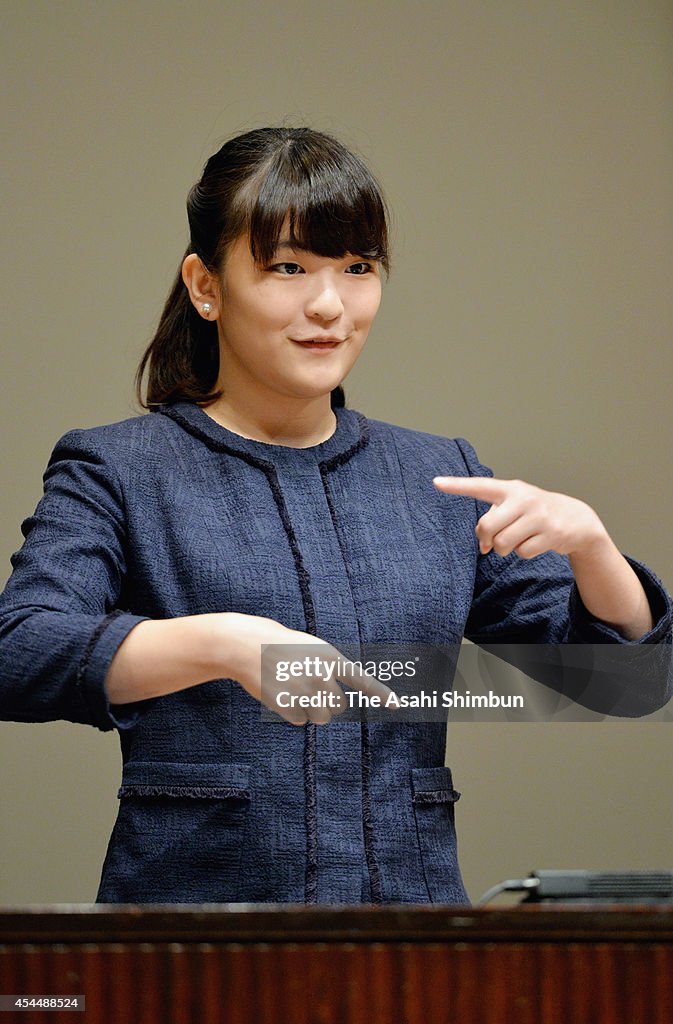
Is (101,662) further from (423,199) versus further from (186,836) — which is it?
(423,199)

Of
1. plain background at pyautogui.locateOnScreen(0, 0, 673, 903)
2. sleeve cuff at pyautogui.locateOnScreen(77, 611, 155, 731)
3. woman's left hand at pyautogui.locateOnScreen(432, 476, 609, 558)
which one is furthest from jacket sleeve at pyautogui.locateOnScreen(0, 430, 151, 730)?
plain background at pyautogui.locateOnScreen(0, 0, 673, 903)

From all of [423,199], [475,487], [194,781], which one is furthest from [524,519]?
[423,199]

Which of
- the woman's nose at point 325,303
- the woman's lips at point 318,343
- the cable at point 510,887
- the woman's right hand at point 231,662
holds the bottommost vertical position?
the cable at point 510,887

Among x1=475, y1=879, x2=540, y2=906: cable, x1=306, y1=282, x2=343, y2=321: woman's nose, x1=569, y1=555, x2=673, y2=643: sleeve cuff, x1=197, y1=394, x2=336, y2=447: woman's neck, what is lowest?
x1=475, y1=879, x2=540, y2=906: cable

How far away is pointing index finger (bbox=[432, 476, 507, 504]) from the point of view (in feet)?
2.56

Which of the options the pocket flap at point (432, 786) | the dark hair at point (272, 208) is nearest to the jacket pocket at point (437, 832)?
the pocket flap at point (432, 786)

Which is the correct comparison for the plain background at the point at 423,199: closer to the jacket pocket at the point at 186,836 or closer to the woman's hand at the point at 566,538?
the woman's hand at the point at 566,538

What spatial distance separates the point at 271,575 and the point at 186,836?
18 centimetres

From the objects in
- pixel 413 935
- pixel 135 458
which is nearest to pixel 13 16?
pixel 135 458

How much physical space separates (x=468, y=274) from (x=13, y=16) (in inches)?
21.6

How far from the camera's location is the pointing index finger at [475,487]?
0.78 metres

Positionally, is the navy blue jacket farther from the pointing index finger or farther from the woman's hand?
the pointing index finger

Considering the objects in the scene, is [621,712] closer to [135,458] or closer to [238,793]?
[238,793]

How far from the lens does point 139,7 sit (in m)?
1.42
